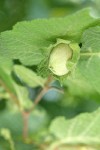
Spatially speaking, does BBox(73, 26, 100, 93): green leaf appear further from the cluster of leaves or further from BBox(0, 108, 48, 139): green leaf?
BBox(0, 108, 48, 139): green leaf

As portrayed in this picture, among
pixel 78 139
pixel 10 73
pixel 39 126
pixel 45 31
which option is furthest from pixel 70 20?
pixel 39 126

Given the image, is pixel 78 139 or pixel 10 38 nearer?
pixel 10 38

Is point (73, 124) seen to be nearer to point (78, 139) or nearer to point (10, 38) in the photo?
point (78, 139)

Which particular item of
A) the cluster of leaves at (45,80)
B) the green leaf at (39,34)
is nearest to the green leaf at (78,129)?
the cluster of leaves at (45,80)

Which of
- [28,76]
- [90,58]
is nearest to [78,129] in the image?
[28,76]

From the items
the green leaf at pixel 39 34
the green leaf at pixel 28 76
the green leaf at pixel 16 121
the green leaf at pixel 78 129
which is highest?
the green leaf at pixel 16 121

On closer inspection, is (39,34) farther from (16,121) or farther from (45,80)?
(16,121)

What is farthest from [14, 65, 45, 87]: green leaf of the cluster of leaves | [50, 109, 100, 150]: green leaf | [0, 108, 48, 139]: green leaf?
[0, 108, 48, 139]: green leaf

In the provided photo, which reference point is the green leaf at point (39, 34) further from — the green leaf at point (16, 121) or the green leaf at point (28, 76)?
the green leaf at point (16, 121)
